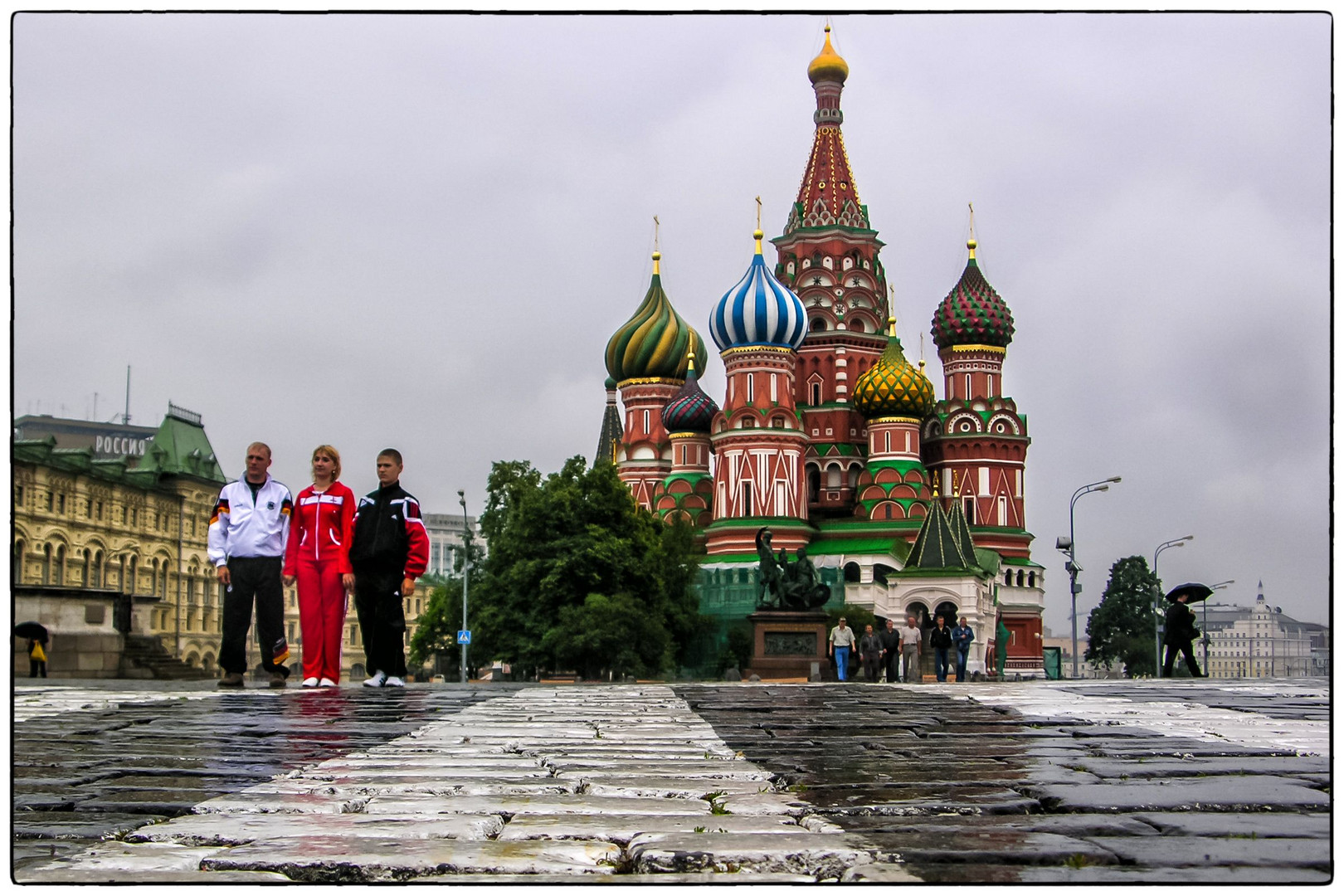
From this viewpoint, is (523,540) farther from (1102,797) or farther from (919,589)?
(1102,797)

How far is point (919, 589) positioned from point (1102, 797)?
50.9 m

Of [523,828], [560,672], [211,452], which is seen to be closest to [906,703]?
[523,828]

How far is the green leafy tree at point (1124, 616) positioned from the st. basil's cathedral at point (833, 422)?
1383 centimetres

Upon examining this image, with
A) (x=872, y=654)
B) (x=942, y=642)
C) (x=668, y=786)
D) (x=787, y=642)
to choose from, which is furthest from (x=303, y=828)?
(x=787, y=642)

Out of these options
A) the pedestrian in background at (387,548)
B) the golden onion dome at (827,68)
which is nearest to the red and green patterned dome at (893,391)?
the golden onion dome at (827,68)

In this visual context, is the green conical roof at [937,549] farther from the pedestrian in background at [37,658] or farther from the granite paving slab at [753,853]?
the granite paving slab at [753,853]

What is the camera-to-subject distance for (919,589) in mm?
54219

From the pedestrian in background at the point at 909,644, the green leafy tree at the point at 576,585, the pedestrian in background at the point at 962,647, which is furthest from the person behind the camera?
the green leafy tree at the point at 576,585

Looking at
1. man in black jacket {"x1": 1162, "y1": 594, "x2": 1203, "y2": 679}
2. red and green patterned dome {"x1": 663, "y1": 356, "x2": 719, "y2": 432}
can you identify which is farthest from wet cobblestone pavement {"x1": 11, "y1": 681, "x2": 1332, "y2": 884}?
red and green patterned dome {"x1": 663, "y1": 356, "x2": 719, "y2": 432}

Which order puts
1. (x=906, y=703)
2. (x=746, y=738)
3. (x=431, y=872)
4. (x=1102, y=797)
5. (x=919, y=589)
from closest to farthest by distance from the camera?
(x=431, y=872) → (x=1102, y=797) → (x=746, y=738) → (x=906, y=703) → (x=919, y=589)

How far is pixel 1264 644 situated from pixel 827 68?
58.1 m

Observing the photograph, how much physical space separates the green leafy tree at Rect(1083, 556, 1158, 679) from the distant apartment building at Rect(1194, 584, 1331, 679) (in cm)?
2936

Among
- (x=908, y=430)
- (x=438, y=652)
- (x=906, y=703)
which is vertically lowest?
(x=438, y=652)

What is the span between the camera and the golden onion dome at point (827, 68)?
234 ft
